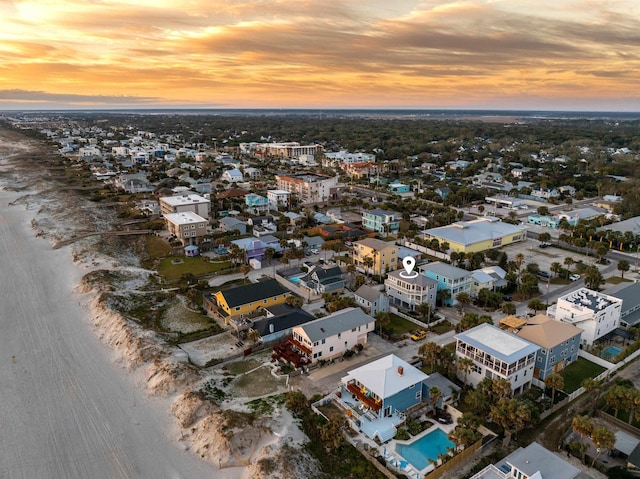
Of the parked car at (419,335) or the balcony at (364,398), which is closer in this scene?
the balcony at (364,398)

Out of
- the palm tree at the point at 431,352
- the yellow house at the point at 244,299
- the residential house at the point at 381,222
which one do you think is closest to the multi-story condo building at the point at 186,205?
the residential house at the point at 381,222

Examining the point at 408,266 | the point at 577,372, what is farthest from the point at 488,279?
the point at 577,372

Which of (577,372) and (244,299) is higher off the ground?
(244,299)

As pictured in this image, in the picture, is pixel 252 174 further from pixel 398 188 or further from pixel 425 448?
pixel 425 448

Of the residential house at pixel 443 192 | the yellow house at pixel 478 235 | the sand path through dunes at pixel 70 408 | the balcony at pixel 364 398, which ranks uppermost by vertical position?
the residential house at pixel 443 192

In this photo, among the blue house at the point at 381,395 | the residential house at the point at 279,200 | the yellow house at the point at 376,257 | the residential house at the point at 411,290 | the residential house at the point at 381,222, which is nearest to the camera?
the blue house at the point at 381,395

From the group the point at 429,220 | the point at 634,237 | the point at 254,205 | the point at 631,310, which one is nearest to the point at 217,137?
the point at 254,205

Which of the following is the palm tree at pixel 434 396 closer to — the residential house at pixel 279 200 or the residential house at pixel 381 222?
the residential house at pixel 381 222
